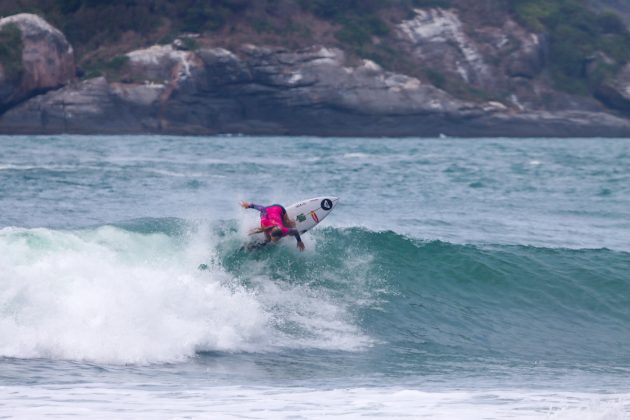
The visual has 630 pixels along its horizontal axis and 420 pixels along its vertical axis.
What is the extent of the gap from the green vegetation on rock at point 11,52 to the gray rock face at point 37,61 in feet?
0.90

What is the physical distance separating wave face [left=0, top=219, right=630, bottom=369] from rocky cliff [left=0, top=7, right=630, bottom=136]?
141 ft

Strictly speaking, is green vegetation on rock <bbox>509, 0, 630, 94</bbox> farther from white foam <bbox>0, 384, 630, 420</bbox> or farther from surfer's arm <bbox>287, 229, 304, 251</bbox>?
white foam <bbox>0, 384, 630, 420</bbox>

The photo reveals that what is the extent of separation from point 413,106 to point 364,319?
5285 centimetres


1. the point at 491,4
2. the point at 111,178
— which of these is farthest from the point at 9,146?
the point at 491,4

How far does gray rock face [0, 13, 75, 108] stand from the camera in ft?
192

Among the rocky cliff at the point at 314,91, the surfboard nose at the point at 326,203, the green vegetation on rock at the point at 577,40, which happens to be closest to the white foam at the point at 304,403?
the surfboard nose at the point at 326,203

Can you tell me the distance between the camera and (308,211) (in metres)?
17.1

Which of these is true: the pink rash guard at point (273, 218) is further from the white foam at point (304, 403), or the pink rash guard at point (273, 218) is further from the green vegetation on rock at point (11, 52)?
the green vegetation on rock at point (11, 52)

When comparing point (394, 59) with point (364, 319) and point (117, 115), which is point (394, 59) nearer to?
point (117, 115)

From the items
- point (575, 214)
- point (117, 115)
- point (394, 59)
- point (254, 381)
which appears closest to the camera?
point (254, 381)

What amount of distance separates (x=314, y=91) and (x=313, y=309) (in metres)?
51.3

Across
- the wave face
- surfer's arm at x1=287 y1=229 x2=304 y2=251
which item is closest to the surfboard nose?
the wave face

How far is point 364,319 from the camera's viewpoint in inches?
588

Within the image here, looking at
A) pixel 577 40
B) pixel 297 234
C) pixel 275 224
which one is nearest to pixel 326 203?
pixel 297 234
